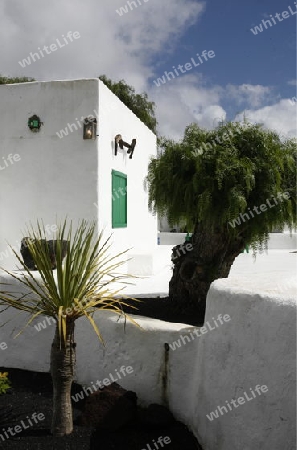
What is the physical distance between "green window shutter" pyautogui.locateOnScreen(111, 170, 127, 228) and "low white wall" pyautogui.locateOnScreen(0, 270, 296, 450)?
11.9ft

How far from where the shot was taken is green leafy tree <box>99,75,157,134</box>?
19.8m

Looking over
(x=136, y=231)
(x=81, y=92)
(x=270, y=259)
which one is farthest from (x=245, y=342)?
(x=270, y=259)

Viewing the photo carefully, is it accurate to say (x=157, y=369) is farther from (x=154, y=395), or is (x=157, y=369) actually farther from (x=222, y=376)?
(x=222, y=376)

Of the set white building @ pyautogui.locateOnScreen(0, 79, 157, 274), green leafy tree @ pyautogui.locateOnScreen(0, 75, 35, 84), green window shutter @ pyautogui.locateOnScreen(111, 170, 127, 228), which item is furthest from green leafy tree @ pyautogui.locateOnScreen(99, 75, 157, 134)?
white building @ pyautogui.locateOnScreen(0, 79, 157, 274)

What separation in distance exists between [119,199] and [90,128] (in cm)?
178

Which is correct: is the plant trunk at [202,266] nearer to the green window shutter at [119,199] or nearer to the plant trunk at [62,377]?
the plant trunk at [62,377]

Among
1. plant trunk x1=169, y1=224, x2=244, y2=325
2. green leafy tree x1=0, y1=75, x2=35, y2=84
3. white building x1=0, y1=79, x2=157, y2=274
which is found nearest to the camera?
plant trunk x1=169, y1=224, x2=244, y2=325

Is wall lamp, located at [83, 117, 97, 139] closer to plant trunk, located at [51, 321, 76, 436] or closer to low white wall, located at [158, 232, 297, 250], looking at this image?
plant trunk, located at [51, 321, 76, 436]

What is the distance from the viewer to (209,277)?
5.11 meters

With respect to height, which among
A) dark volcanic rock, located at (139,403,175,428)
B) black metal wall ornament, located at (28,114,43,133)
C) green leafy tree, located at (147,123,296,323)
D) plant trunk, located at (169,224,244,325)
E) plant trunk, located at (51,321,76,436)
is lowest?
dark volcanic rock, located at (139,403,175,428)

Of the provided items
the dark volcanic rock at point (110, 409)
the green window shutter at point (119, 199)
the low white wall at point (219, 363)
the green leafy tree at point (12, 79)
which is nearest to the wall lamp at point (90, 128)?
the green window shutter at point (119, 199)

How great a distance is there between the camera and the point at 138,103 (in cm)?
2033

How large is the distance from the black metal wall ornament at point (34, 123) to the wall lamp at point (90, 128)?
917 millimetres

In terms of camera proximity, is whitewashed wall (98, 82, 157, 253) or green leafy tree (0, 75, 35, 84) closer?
whitewashed wall (98, 82, 157, 253)
